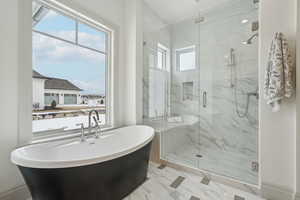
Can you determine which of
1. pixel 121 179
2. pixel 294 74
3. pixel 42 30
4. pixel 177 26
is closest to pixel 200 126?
pixel 294 74

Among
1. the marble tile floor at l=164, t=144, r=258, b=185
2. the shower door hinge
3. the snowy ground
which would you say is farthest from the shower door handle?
the snowy ground


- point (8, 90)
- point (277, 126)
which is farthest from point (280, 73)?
point (8, 90)

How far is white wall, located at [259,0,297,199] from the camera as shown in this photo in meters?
1.41

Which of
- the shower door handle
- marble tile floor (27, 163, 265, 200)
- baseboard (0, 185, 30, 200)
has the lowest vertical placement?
marble tile floor (27, 163, 265, 200)

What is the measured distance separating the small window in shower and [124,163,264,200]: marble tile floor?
164cm

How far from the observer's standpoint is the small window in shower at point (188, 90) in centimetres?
312

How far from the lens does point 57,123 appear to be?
1918mm

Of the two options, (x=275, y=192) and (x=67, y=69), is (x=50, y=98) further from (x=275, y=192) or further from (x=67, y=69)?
(x=275, y=192)

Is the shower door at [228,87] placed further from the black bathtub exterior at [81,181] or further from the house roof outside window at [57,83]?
the house roof outside window at [57,83]

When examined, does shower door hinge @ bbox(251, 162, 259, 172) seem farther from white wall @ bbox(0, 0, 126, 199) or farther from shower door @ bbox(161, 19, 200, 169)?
white wall @ bbox(0, 0, 126, 199)

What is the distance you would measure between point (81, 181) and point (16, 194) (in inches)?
34.6

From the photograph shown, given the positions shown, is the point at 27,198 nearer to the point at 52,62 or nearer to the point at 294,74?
the point at 52,62

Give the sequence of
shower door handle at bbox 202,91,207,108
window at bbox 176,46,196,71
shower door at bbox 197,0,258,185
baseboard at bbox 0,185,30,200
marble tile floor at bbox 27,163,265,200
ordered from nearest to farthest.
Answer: baseboard at bbox 0,185,30,200
marble tile floor at bbox 27,163,265,200
shower door at bbox 197,0,258,185
shower door handle at bbox 202,91,207,108
window at bbox 176,46,196,71

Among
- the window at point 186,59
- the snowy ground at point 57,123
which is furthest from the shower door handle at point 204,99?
the snowy ground at point 57,123
